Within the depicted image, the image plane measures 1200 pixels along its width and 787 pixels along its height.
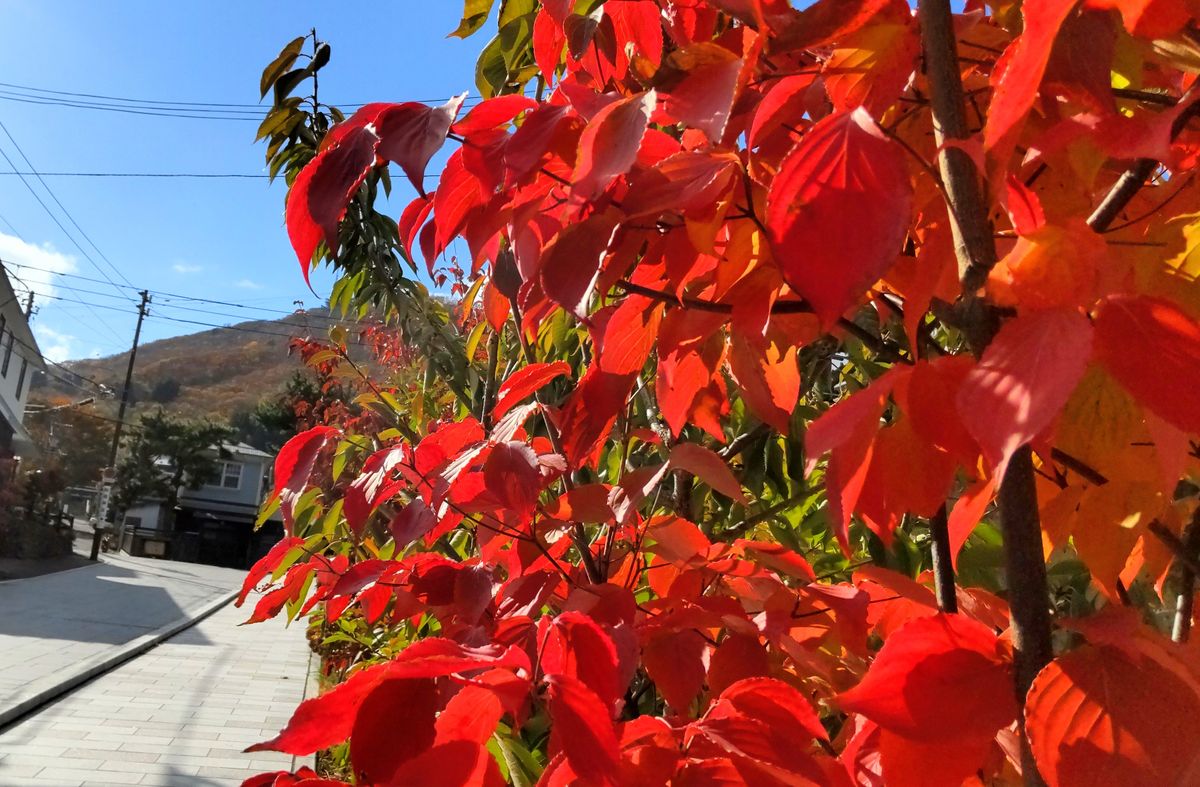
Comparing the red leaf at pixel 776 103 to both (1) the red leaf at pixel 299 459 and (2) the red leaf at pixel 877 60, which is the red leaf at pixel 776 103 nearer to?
(2) the red leaf at pixel 877 60

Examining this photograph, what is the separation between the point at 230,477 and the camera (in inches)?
1513

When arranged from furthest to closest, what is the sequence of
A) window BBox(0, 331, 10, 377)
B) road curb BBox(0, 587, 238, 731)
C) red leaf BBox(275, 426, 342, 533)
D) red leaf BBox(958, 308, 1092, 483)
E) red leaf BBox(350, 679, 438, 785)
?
window BBox(0, 331, 10, 377)
road curb BBox(0, 587, 238, 731)
red leaf BBox(275, 426, 342, 533)
red leaf BBox(350, 679, 438, 785)
red leaf BBox(958, 308, 1092, 483)

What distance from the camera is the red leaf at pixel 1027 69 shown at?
12.3 inches

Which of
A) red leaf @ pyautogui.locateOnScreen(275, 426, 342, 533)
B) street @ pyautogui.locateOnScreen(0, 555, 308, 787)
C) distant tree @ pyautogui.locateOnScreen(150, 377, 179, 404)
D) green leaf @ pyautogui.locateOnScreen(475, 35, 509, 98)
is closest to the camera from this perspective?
red leaf @ pyautogui.locateOnScreen(275, 426, 342, 533)

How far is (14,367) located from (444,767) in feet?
101

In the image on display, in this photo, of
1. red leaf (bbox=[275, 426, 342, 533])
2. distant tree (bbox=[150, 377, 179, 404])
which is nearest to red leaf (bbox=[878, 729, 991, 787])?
red leaf (bbox=[275, 426, 342, 533])

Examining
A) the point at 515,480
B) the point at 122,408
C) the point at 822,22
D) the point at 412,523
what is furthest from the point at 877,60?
the point at 122,408

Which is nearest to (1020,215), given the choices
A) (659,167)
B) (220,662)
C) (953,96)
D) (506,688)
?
(953,96)

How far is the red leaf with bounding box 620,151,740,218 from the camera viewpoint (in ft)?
1.47

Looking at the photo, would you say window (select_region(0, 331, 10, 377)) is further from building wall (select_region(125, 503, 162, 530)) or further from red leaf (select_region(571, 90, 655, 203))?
red leaf (select_region(571, 90, 655, 203))

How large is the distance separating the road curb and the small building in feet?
80.9

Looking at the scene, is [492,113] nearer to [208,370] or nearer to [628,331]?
[628,331]

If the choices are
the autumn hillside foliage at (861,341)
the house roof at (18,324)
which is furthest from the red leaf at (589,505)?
the house roof at (18,324)

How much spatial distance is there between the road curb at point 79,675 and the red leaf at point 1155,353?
21.5ft
